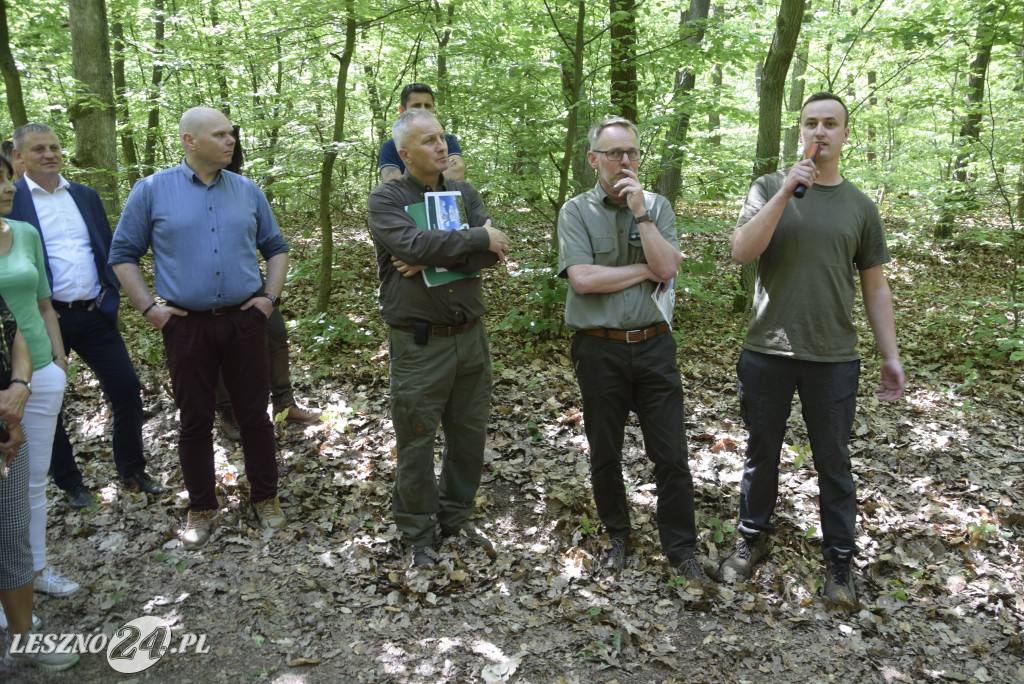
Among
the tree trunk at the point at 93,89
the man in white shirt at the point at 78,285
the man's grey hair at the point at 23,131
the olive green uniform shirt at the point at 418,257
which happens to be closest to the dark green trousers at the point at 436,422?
the olive green uniform shirt at the point at 418,257

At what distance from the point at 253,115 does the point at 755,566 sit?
8097mm

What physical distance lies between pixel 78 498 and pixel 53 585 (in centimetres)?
109

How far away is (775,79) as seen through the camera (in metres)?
6.45

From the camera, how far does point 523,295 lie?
27.4 ft

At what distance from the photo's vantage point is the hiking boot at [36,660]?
2744mm

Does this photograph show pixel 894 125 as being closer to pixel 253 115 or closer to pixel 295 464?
pixel 253 115

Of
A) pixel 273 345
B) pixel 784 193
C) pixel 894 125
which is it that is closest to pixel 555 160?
pixel 273 345

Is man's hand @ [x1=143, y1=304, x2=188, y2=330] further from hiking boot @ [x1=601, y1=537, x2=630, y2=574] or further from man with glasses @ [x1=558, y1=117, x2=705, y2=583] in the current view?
hiking boot @ [x1=601, y1=537, x2=630, y2=574]

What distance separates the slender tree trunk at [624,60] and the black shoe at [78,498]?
5.55 meters

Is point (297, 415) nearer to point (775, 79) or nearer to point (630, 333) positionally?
point (630, 333)

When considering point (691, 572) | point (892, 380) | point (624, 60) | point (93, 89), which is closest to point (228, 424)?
point (691, 572)

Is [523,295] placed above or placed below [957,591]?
above

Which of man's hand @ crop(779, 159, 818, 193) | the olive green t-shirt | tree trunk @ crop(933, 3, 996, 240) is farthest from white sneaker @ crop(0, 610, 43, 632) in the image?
tree trunk @ crop(933, 3, 996, 240)

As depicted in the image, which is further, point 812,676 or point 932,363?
point 932,363
